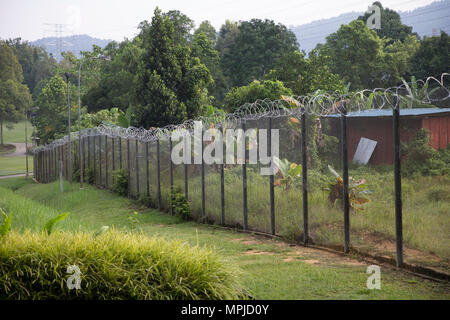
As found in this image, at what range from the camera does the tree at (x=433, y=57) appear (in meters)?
39.7

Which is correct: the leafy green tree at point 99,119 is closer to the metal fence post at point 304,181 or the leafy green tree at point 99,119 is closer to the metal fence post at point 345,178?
the metal fence post at point 304,181

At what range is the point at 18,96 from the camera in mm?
77688

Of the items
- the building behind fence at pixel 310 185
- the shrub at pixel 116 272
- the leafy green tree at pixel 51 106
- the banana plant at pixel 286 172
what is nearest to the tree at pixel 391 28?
the leafy green tree at pixel 51 106

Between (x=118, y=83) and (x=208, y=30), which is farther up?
(x=208, y=30)

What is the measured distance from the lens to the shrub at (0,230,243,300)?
17.5 feet

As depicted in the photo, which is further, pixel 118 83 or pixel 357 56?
pixel 118 83

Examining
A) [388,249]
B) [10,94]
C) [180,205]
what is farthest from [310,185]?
[10,94]

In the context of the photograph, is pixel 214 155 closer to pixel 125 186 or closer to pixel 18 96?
pixel 125 186

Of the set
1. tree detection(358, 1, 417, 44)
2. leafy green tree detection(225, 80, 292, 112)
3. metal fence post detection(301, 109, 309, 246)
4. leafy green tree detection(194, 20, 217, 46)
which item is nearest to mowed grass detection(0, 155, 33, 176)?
leafy green tree detection(194, 20, 217, 46)

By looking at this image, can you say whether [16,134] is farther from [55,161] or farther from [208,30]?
[55,161]

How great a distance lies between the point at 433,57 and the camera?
4019cm

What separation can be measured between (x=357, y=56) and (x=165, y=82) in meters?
19.3
